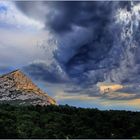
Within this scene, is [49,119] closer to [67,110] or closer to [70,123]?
[70,123]

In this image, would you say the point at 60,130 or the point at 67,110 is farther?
the point at 67,110

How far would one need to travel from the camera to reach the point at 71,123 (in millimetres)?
152250

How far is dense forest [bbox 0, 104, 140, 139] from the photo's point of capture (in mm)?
124062

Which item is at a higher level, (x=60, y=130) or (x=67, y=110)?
(x=67, y=110)

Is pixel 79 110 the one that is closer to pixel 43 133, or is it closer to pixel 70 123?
pixel 70 123

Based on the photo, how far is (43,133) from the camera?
411 ft

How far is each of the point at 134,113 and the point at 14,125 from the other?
53.8 meters

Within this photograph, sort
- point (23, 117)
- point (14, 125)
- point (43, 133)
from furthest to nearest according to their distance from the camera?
point (23, 117) → point (14, 125) → point (43, 133)

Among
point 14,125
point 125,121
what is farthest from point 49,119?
point 125,121

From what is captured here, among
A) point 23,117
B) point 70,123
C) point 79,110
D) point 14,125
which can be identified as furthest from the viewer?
point 79,110

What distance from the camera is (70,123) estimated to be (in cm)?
15275

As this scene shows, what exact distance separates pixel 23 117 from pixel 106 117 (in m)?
34.0

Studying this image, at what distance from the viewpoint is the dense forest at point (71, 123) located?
124 metres

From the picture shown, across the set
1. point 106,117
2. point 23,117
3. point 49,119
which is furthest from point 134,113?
point 23,117
